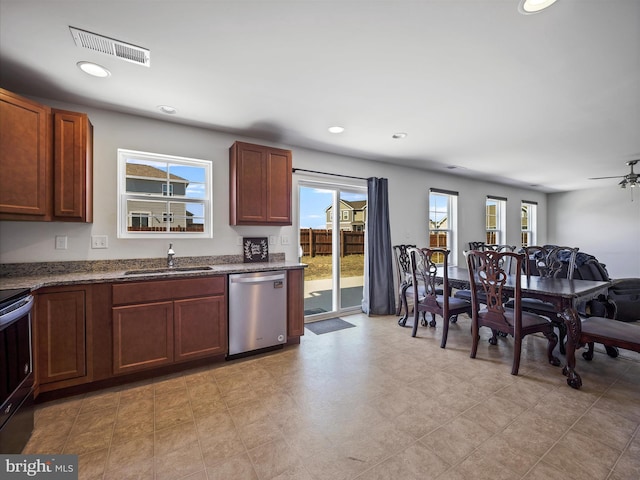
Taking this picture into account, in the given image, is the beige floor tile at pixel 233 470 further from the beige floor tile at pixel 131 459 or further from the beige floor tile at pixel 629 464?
the beige floor tile at pixel 629 464

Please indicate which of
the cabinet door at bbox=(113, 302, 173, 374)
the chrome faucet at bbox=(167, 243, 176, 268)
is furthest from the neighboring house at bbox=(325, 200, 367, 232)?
the cabinet door at bbox=(113, 302, 173, 374)

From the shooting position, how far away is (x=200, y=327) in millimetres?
2646

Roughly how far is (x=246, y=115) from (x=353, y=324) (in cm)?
295

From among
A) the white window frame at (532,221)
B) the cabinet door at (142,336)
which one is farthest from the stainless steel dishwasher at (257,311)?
the white window frame at (532,221)

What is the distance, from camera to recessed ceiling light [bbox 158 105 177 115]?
270cm

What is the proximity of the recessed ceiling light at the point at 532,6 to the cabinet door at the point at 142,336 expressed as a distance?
3.15 meters

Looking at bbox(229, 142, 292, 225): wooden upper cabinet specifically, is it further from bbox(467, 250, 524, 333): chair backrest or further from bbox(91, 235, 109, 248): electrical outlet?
bbox(467, 250, 524, 333): chair backrest

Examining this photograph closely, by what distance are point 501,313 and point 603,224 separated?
22.1 ft

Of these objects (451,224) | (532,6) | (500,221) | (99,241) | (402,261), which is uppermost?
(532,6)

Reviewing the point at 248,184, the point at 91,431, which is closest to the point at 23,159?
the point at 248,184

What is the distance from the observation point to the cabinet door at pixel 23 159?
203 centimetres

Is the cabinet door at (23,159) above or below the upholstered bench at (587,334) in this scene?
above

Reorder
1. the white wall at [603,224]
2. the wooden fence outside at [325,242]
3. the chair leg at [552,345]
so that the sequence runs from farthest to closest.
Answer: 1. the white wall at [603,224]
2. the wooden fence outside at [325,242]
3. the chair leg at [552,345]

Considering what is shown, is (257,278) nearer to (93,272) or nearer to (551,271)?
(93,272)
